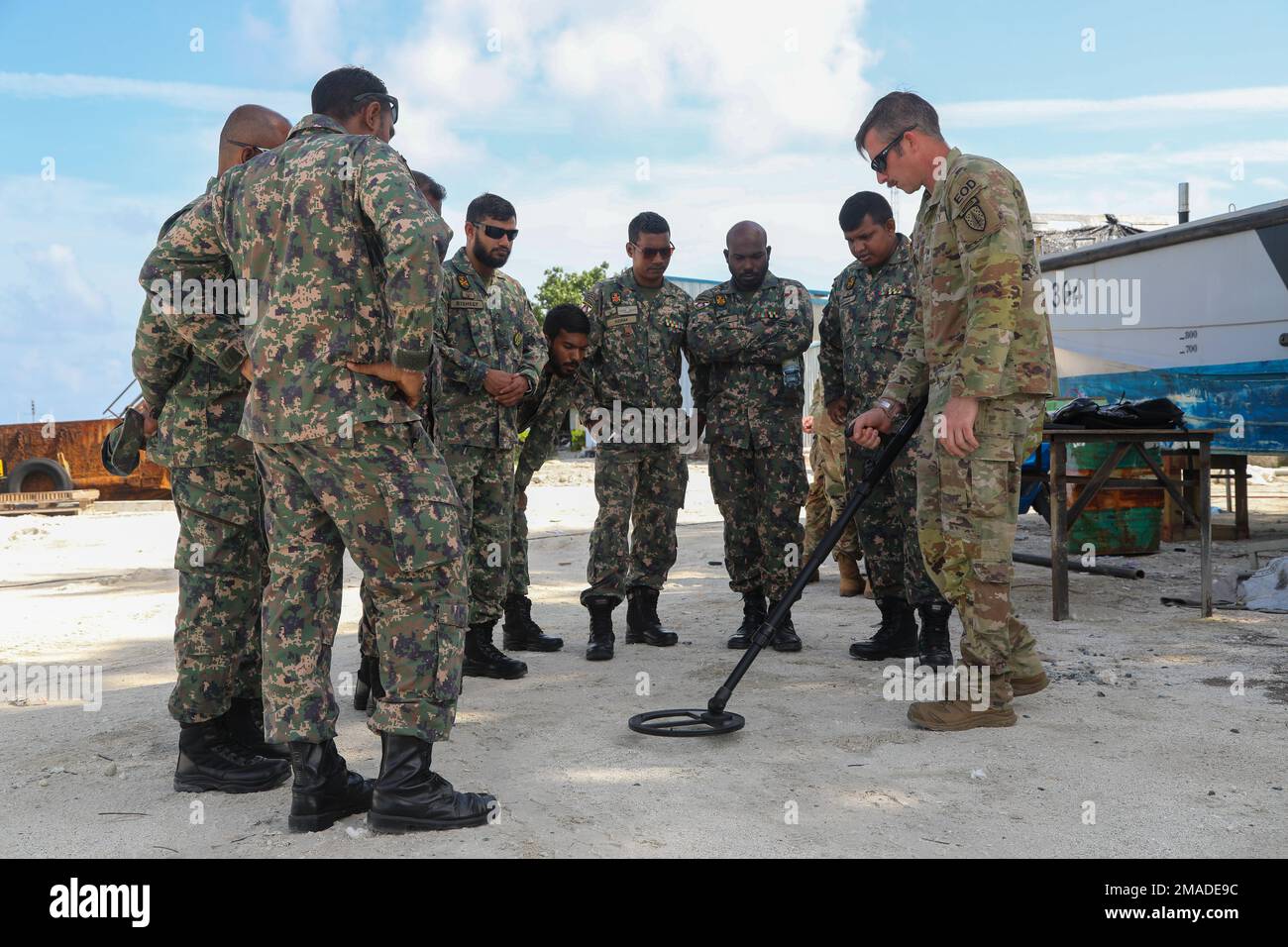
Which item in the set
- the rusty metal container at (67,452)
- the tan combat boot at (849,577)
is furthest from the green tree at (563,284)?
the tan combat boot at (849,577)

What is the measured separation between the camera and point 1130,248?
9789 mm

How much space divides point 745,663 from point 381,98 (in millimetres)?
2200

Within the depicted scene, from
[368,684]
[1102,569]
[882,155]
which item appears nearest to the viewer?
[882,155]

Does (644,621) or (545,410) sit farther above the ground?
(545,410)

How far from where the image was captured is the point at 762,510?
504 centimetres

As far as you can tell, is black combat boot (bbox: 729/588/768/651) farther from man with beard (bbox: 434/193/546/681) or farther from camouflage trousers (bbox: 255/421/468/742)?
camouflage trousers (bbox: 255/421/468/742)

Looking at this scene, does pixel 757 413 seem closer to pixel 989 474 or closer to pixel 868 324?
pixel 868 324

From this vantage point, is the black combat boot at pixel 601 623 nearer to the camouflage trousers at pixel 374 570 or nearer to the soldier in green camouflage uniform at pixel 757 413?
the soldier in green camouflage uniform at pixel 757 413

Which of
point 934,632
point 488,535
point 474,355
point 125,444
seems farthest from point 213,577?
point 934,632

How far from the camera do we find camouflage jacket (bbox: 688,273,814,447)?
4.96 metres

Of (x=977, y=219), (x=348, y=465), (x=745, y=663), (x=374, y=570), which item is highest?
(x=977, y=219)

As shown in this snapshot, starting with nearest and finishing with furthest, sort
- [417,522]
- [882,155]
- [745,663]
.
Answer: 1. [417,522]
2. [745,663]
3. [882,155]

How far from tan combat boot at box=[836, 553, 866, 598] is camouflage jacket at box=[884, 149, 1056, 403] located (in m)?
2.97

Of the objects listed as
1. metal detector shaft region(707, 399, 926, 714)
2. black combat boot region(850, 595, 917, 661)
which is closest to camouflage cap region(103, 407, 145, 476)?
metal detector shaft region(707, 399, 926, 714)
